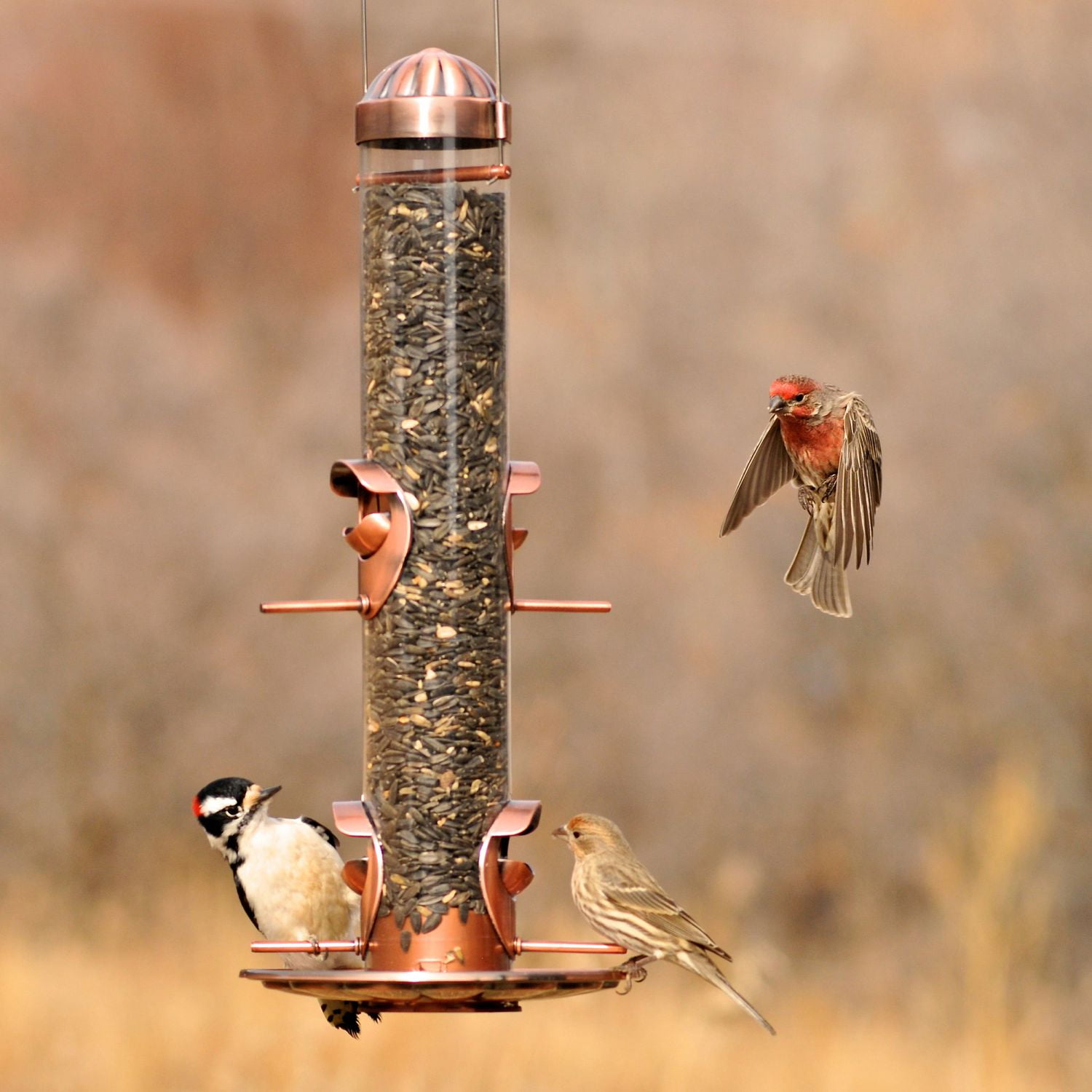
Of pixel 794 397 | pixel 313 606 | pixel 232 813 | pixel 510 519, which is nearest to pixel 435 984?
pixel 313 606

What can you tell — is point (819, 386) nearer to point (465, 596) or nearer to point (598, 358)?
point (465, 596)

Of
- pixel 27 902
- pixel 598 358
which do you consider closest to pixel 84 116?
pixel 598 358

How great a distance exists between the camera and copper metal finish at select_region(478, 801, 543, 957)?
7027 mm

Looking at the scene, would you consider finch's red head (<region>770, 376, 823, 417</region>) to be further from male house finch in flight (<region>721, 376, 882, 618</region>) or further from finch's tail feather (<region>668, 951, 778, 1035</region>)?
finch's tail feather (<region>668, 951, 778, 1035</region>)

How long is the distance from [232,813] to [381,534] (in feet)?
4.08

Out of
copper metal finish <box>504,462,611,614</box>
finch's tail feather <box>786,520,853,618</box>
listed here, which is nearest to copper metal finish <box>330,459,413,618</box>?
copper metal finish <box>504,462,611,614</box>

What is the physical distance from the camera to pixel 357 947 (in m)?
7.07

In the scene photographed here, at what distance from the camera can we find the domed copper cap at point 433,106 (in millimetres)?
7012

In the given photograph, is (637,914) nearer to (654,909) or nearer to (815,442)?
(654,909)

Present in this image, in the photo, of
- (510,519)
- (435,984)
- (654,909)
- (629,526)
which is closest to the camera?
(435,984)

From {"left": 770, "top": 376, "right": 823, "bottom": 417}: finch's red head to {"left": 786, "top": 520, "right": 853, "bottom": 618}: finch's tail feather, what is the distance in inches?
24.5

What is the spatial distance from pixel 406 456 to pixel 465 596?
0.54 meters

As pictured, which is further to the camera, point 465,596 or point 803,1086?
point 803,1086

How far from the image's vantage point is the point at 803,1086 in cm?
1530
